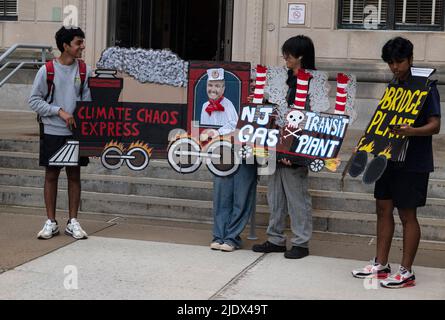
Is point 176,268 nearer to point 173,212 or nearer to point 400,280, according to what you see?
point 400,280

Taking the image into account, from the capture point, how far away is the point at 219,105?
663cm

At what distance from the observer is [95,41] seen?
12477 millimetres

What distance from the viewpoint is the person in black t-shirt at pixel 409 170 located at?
213 inches

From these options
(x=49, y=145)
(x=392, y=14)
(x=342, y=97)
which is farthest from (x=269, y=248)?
(x=392, y=14)

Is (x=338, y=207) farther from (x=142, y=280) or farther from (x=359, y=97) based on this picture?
(x=359, y=97)

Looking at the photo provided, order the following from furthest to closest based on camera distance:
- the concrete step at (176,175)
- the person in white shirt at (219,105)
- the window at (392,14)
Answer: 1. the window at (392,14)
2. the concrete step at (176,175)
3. the person in white shirt at (219,105)

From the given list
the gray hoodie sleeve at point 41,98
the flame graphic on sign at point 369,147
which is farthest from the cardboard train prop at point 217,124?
the flame graphic on sign at point 369,147

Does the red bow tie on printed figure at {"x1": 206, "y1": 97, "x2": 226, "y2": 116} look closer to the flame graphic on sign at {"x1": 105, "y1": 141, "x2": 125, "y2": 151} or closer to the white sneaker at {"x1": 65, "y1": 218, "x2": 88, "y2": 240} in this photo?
the flame graphic on sign at {"x1": 105, "y1": 141, "x2": 125, "y2": 151}

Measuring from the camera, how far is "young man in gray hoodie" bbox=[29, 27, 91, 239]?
6672mm

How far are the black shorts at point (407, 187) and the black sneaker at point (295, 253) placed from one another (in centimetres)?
110

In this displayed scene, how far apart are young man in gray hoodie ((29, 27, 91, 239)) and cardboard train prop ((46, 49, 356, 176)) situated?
0.08 metres

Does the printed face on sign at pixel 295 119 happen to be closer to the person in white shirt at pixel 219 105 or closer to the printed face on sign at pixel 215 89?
the person in white shirt at pixel 219 105

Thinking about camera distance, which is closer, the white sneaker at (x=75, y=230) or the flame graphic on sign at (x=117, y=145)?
the white sneaker at (x=75, y=230)

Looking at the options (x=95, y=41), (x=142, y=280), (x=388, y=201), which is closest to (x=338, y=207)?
(x=388, y=201)
